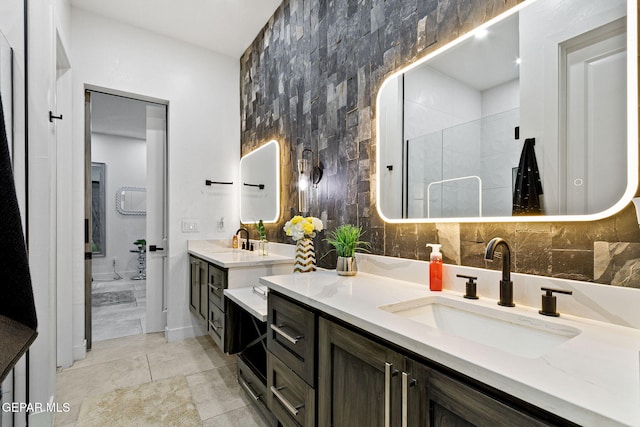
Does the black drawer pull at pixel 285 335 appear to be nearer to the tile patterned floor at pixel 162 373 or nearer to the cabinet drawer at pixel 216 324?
the tile patterned floor at pixel 162 373

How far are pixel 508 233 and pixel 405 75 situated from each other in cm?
90

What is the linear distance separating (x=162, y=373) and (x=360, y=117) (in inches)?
90.1

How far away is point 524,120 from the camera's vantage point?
110 cm

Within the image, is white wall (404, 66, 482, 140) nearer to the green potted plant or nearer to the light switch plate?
the green potted plant

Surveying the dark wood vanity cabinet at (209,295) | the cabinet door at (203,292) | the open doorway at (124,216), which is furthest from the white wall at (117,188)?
the cabinet door at (203,292)

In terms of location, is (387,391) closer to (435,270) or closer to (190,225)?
(435,270)

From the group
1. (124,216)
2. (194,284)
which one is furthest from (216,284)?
(124,216)

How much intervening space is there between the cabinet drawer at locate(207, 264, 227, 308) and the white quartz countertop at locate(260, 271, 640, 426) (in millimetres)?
1352

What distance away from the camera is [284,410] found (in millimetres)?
1400

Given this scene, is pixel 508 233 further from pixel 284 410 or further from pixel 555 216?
pixel 284 410

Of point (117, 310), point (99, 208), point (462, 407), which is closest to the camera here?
point (462, 407)

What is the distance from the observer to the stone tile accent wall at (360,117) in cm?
101

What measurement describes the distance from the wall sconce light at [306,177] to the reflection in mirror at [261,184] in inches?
18.1

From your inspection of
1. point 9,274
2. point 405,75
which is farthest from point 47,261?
point 405,75
